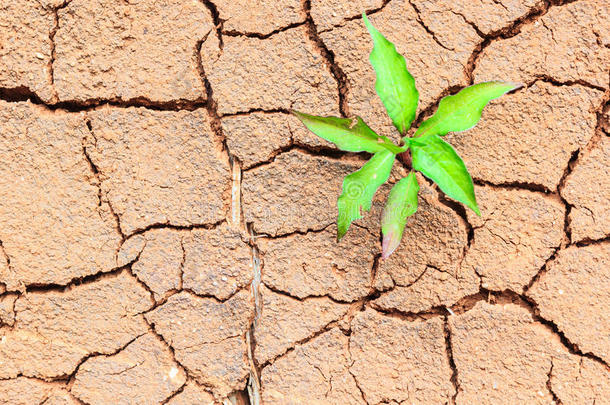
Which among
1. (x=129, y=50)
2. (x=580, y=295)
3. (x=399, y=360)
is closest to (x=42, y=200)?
(x=129, y=50)

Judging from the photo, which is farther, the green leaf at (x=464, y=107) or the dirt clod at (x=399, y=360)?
the dirt clod at (x=399, y=360)

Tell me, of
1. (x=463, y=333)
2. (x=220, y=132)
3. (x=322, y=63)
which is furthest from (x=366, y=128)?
(x=463, y=333)

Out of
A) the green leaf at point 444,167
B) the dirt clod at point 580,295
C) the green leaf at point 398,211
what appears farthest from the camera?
the dirt clod at point 580,295

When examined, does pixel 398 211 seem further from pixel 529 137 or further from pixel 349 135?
pixel 529 137

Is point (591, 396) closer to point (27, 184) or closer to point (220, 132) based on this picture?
point (220, 132)

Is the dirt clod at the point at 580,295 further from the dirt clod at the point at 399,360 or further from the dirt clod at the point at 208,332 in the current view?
the dirt clod at the point at 208,332

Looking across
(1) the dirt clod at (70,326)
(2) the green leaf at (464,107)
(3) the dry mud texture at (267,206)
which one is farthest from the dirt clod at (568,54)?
(1) the dirt clod at (70,326)

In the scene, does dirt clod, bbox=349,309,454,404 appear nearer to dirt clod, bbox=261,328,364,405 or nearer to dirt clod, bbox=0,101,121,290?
dirt clod, bbox=261,328,364,405
